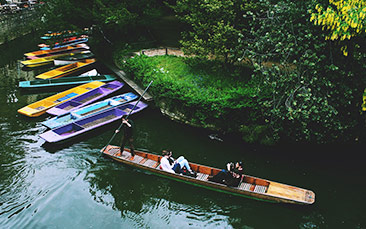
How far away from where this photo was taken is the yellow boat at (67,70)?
1853 cm

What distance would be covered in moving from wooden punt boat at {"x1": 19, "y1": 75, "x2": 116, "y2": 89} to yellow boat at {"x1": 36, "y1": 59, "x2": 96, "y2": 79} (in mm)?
893

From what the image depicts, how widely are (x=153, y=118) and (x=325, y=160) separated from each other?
7.43 meters

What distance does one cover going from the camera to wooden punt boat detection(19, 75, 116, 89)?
17.1 metres

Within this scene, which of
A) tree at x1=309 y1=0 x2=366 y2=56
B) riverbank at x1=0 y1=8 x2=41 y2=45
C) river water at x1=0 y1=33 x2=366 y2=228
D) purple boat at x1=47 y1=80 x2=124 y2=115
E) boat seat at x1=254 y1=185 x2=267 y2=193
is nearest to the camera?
tree at x1=309 y1=0 x2=366 y2=56

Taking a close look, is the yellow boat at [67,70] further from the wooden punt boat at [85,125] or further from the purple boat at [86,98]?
the wooden punt boat at [85,125]

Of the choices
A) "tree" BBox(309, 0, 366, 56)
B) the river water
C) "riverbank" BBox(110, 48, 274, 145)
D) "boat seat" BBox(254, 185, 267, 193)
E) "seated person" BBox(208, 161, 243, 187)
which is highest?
"tree" BBox(309, 0, 366, 56)

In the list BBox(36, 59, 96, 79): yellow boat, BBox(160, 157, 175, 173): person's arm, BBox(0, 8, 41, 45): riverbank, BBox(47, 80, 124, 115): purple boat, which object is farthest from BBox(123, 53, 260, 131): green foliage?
BBox(0, 8, 41, 45): riverbank

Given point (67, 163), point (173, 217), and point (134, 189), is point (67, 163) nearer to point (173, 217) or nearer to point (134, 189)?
point (134, 189)

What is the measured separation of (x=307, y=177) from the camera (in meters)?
10.6

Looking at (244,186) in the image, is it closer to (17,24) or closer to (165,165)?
(165,165)

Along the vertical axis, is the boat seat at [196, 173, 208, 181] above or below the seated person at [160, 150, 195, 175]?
below

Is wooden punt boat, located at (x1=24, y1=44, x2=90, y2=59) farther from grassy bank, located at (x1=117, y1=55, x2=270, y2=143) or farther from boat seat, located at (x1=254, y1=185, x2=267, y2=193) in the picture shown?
boat seat, located at (x1=254, y1=185, x2=267, y2=193)

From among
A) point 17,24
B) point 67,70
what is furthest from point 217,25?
point 17,24

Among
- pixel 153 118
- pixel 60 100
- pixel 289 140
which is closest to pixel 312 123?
pixel 289 140
